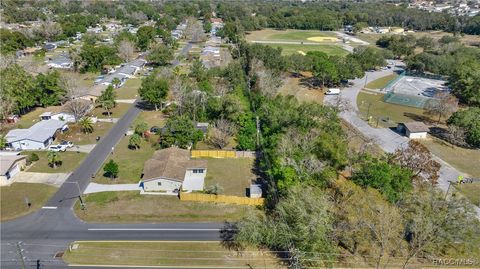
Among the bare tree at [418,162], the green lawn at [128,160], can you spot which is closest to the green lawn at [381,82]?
the bare tree at [418,162]

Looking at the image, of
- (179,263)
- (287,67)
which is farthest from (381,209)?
(287,67)

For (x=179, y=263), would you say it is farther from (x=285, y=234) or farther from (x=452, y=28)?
(x=452, y=28)

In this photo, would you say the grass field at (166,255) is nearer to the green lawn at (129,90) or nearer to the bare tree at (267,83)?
the bare tree at (267,83)

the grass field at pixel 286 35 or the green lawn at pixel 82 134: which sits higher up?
the grass field at pixel 286 35

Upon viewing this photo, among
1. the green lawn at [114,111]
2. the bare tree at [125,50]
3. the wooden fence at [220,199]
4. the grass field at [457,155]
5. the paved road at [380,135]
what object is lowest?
the grass field at [457,155]

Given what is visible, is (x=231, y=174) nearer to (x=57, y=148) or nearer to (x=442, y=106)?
(x=57, y=148)

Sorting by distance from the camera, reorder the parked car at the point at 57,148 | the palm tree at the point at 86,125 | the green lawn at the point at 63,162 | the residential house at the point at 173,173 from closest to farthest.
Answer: the residential house at the point at 173,173, the green lawn at the point at 63,162, the parked car at the point at 57,148, the palm tree at the point at 86,125
